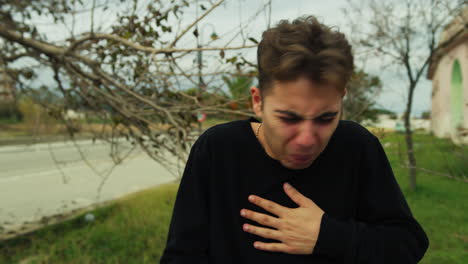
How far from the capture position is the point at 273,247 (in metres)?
1.20

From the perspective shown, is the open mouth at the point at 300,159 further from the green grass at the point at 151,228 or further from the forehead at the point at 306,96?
the green grass at the point at 151,228

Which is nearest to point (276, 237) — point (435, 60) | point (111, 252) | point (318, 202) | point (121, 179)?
point (318, 202)

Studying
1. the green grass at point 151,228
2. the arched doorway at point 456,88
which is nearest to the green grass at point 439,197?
the green grass at point 151,228

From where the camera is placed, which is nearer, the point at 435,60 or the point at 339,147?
the point at 339,147

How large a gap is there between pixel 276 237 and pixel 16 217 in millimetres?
6532

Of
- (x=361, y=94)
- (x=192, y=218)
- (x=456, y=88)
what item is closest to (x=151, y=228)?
(x=361, y=94)

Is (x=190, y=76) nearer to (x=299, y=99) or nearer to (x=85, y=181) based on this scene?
(x=299, y=99)

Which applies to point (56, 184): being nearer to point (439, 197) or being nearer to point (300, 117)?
point (439, 197)

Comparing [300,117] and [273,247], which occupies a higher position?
[300,117]

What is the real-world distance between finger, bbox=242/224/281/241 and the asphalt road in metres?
3.49

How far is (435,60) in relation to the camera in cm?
637

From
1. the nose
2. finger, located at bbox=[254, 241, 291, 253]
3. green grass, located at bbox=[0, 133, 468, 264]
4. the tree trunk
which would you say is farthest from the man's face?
the tree trunk

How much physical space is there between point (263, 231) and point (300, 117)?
0.38 metres

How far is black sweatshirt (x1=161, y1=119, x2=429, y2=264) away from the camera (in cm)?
122
